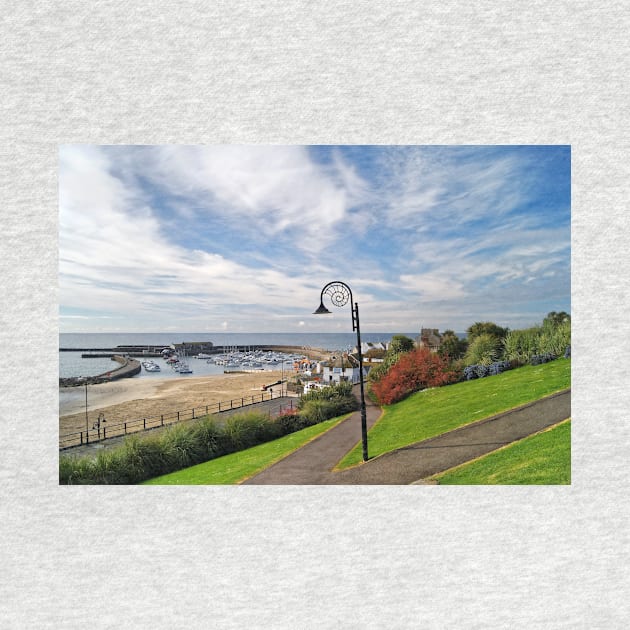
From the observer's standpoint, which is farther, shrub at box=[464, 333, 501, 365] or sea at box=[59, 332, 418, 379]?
shrub at box=[464, 333, 501, 365]

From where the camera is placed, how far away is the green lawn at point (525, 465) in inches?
122

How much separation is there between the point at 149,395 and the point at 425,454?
261 centimetres

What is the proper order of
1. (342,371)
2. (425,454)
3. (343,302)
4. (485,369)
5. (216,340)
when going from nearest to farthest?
(425,454), (343,302), (216,340), (342,371), (485,369)

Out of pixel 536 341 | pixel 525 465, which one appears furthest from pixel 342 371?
pixel 536 341

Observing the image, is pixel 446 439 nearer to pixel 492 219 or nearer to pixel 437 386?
pixel 437 386

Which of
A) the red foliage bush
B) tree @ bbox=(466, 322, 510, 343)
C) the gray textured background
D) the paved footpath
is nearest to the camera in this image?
the gray textured background

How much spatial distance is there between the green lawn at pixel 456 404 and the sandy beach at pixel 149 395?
1184 millimetres

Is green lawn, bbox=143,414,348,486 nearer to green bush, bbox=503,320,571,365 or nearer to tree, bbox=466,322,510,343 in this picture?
tree, bbox=466,322,510,343

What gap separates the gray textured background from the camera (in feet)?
9.80

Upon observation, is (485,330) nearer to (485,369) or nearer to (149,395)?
(485,369)

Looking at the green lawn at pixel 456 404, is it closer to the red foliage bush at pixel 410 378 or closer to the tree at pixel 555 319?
the red foliage bush at pixel 410 378

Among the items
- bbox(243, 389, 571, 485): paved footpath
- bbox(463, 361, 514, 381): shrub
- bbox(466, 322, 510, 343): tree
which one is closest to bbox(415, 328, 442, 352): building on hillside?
bbox(466, 322, 510, 343): tree

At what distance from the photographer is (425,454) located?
10.9 feet

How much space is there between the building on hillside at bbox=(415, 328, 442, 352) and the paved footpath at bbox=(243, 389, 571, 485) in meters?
0.80
